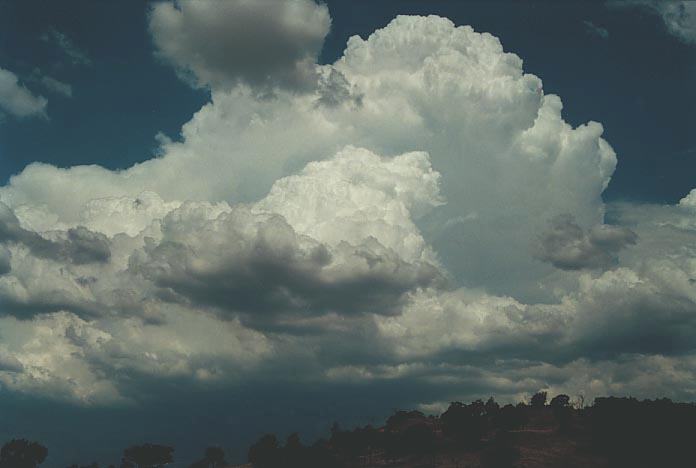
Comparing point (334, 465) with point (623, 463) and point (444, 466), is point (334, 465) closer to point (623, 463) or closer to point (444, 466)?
point (444, 466)

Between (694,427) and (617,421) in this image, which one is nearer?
(694,427)

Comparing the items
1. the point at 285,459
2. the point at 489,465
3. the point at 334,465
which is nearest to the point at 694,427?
the point at 489,465

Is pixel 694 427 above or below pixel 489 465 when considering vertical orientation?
above

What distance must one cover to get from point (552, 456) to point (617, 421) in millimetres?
25404

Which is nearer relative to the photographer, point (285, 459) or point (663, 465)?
point (663, 465)

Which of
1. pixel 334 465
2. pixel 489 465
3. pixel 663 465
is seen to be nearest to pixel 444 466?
pixel 489 465

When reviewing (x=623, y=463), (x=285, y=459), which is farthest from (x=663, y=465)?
(x=285, y=459)

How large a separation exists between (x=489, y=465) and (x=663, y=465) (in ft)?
166

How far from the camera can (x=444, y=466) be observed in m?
192

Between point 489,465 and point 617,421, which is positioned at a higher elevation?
point 617,421

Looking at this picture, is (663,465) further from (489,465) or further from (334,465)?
(334,465)

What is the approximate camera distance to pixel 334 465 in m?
190

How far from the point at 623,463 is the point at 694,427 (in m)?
22.8

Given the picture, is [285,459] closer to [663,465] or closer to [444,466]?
[444,466]
